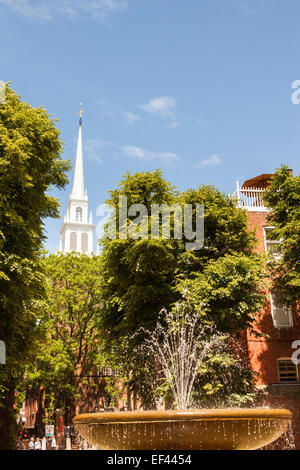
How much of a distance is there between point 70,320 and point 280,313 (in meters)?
16.8

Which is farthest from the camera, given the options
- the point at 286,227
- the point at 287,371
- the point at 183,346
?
the point at 287,371

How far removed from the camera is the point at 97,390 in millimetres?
41188

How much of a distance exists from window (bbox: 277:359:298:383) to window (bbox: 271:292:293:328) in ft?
6.80

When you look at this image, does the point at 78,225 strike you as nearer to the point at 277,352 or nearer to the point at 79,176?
the point at 79,176

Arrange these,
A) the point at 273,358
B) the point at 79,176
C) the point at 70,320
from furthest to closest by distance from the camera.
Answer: the point at 79,176
the point at 70,320
the point at 273,358

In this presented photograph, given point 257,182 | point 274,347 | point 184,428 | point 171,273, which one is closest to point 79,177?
point 257,182

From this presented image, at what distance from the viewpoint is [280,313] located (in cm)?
2680

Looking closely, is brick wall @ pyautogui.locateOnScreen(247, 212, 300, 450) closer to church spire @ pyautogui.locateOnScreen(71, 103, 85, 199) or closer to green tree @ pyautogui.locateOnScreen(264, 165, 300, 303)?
green tree @ pyautogui.locateOnScreen(264, 165, 300, 303)

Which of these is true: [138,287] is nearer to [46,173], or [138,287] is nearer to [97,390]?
[46,173]

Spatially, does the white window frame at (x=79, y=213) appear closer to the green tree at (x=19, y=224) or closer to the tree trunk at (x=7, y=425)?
the green tree at (x=19, y=224)

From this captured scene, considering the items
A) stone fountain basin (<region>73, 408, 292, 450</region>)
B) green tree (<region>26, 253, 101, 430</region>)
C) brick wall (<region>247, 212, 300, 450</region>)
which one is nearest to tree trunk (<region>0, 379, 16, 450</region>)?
stone fountain basin (<region>73, 408, 292, 450</region>)

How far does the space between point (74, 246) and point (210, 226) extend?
80639mm

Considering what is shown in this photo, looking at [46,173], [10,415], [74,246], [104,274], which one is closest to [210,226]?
[104,274]

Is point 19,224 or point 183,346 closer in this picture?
point 19,224
